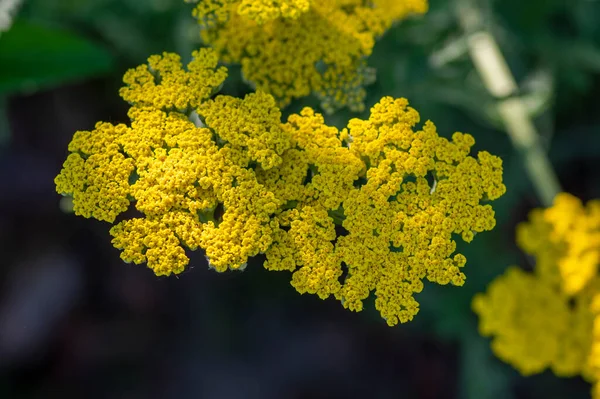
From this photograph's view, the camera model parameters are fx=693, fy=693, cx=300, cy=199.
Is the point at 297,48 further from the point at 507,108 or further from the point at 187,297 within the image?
the point at 187,297

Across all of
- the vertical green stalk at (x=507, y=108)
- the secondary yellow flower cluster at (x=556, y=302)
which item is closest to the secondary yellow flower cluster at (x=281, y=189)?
the secondary yellow flower cluster at (x=556, y=302)

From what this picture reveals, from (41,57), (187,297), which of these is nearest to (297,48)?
(41,57)

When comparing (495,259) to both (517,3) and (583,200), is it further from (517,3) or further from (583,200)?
(517,3)

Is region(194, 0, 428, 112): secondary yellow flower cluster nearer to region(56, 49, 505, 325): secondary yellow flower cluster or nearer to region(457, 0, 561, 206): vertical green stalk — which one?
region(56, 49, 505, 325): secondary yellow flower cluster

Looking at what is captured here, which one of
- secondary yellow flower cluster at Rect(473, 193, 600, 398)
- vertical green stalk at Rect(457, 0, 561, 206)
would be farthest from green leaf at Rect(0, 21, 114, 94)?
secondary yellow flower cluster at Rect(473, 193, 600, 398)

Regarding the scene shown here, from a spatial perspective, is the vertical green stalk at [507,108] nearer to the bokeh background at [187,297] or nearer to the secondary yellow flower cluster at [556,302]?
the bokeh background at [187,297]
